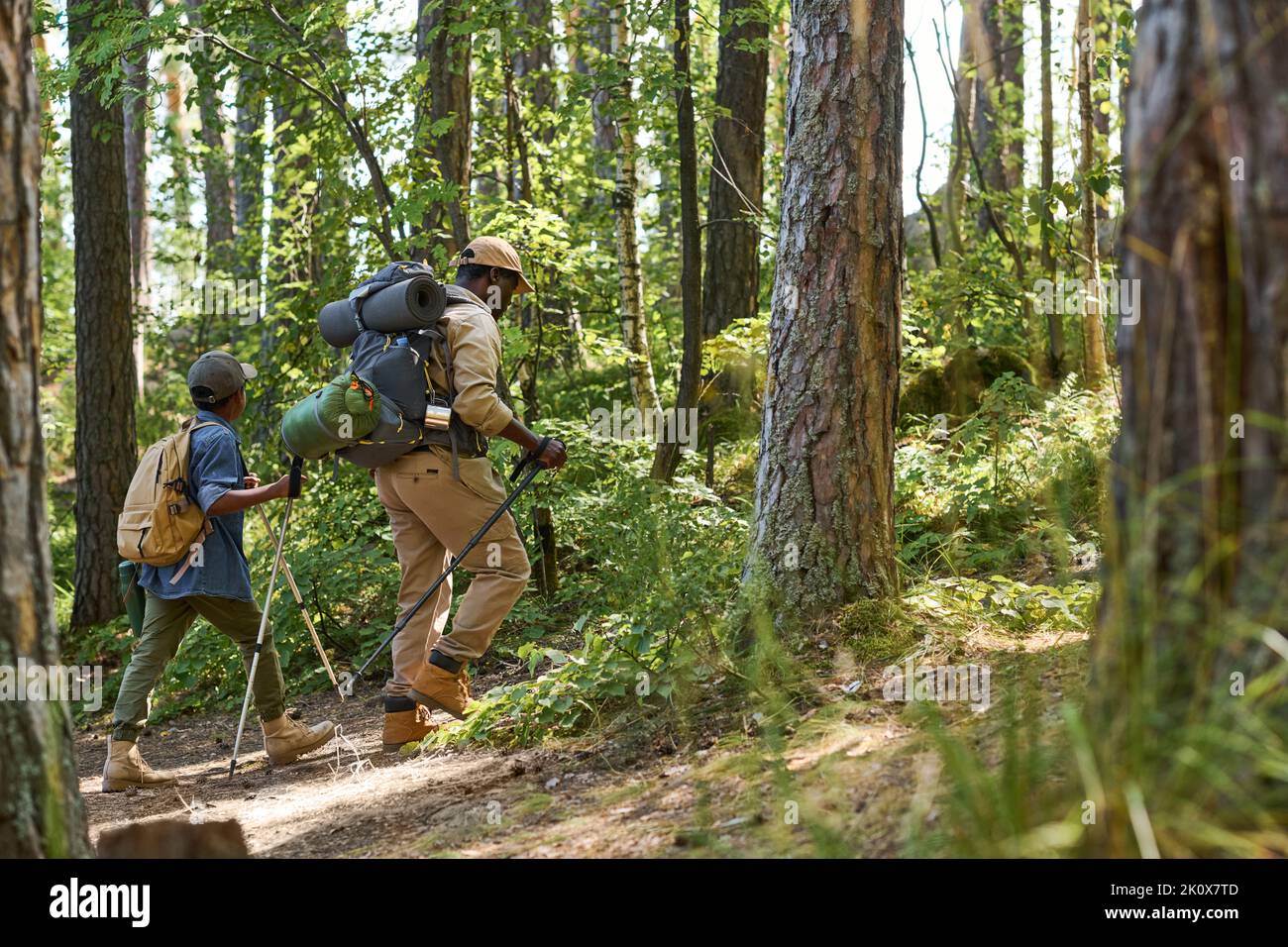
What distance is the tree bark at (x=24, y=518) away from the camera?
2768 millimetres

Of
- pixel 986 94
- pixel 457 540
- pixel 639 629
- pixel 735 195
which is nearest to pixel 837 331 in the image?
pixel 639 629

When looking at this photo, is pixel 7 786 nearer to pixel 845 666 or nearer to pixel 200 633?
pixel 845 666

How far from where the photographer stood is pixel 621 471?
9094 mm

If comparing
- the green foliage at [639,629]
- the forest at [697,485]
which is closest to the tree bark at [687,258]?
the forest at [697,485]

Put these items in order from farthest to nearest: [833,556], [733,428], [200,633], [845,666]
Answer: [733,428], [200,633], [833,556], [845,666]

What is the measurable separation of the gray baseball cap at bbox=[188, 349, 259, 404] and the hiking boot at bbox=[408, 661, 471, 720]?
175cm

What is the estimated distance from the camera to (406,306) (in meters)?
6.08

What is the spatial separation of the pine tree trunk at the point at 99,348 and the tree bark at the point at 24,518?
27.4 feet

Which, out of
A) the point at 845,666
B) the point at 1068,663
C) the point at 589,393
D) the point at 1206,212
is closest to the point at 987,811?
the point at 1206,212

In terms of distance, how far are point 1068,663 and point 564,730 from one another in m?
2.32

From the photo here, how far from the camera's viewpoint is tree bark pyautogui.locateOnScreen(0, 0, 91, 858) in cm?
277

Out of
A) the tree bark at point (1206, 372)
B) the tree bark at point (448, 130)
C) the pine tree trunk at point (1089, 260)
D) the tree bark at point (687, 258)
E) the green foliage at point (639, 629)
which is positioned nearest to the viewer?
the tree bark at point (1206, 372)

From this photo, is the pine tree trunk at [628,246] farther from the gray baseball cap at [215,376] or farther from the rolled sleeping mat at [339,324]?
the gray baseball cap at [215,376]

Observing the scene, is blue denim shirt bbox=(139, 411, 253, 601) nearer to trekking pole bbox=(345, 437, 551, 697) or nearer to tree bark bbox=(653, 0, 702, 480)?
trekking pole bbox=(345, 437, 551, 697)
